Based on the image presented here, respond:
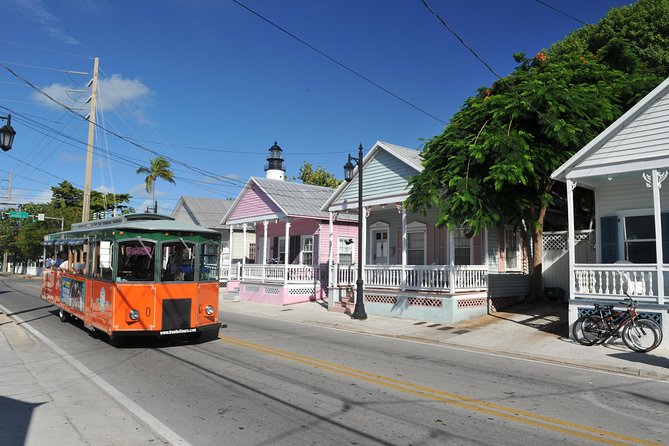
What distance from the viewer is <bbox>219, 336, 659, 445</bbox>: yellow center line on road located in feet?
18.3

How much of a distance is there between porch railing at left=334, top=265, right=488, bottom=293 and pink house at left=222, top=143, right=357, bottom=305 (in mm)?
4583

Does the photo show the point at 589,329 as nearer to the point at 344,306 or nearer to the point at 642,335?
the point at 642,335

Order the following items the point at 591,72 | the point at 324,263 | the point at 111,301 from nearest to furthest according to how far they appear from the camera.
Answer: the point at 111,301, the point at 591,72, the point at 324,263

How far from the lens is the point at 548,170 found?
14523mm

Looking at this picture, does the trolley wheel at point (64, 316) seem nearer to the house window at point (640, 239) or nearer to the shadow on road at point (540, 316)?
the shadow on road at point (540, 316)

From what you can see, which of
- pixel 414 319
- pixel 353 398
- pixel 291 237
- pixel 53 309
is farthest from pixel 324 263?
pixel 353 398

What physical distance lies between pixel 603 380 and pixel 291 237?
21.0 m

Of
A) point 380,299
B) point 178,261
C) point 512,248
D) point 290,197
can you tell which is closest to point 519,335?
point 380,299

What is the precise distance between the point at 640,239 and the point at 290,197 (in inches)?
654

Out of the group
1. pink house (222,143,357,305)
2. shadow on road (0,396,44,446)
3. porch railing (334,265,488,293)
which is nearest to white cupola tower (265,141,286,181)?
pink house (222,143,357,305)

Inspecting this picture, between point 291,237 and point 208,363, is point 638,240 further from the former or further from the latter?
point 291,237

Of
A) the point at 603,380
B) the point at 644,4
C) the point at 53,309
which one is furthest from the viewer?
the point at 644,4

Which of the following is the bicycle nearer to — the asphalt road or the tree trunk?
the asphalt road

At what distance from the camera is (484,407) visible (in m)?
6.70
